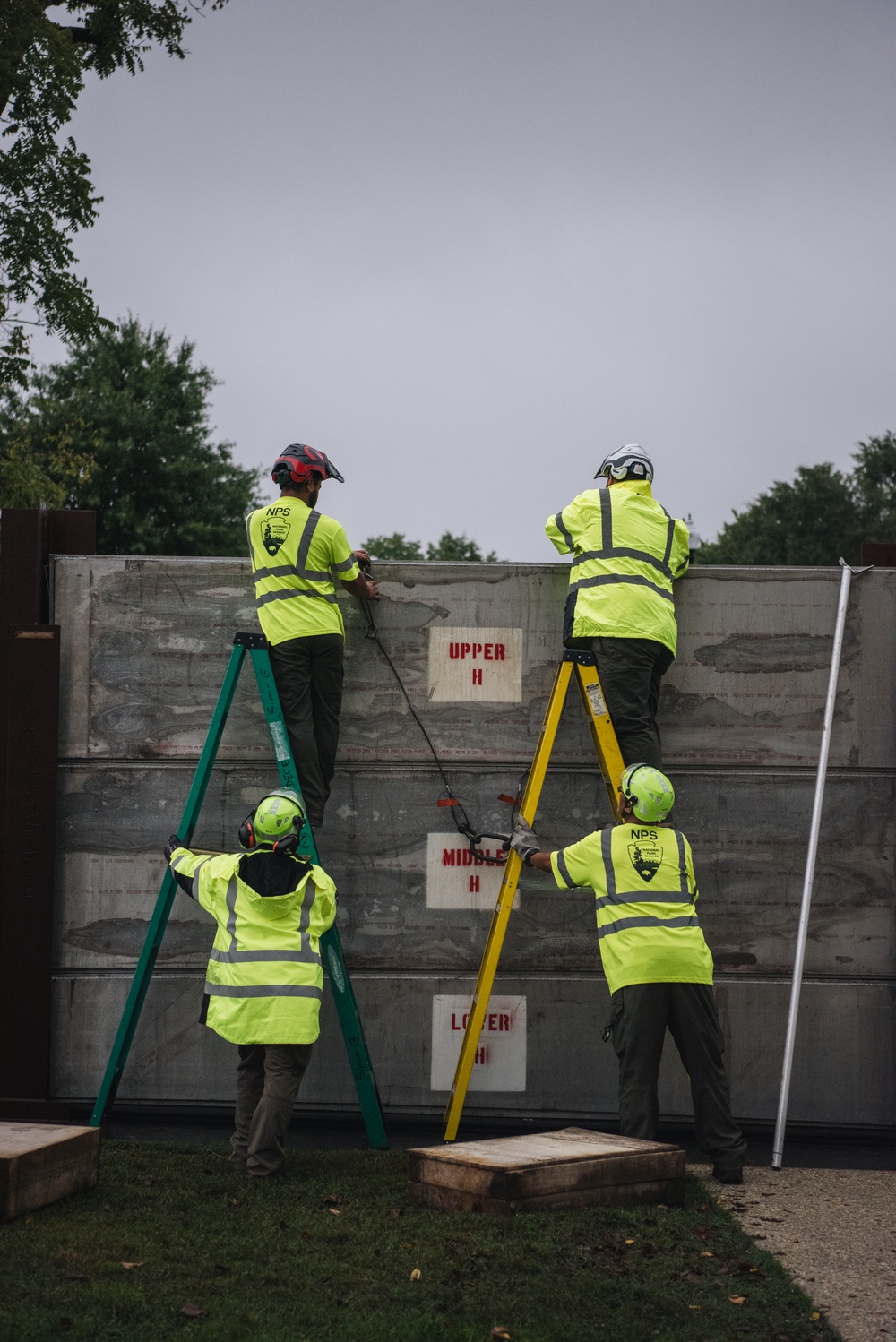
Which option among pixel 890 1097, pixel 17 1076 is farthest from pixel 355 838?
pixel 890 1097

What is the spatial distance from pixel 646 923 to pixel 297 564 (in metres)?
2.55

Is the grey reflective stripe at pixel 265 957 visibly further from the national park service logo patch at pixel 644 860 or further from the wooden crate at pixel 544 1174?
the national park service logo patch at pixel 644 860

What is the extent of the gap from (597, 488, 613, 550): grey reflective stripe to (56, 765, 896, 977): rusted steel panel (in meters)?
1.35

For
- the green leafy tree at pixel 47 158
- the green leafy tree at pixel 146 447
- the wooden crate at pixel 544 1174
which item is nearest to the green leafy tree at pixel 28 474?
the green leafy tree at pixel 47 158

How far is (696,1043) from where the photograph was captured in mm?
6398

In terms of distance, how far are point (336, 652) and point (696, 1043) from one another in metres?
2.70

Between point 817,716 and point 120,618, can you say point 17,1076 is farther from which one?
point 817,716

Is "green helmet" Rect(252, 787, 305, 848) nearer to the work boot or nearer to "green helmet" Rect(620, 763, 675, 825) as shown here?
"green helmet" Rect(620, 763, 675, 825)

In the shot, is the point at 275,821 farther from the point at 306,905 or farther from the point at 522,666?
the point at 522,666

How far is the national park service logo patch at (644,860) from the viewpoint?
6.44 metres

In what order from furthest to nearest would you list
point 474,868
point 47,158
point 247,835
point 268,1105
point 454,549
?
1. point 454,549
2. point 47,158
3. point 474,868
4. point 247,835
5. point 268,1105

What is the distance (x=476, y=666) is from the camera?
25.0 feet

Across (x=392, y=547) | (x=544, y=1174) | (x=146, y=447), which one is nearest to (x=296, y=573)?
(x=544, y=1174)

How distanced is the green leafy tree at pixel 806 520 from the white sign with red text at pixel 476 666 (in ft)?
144
